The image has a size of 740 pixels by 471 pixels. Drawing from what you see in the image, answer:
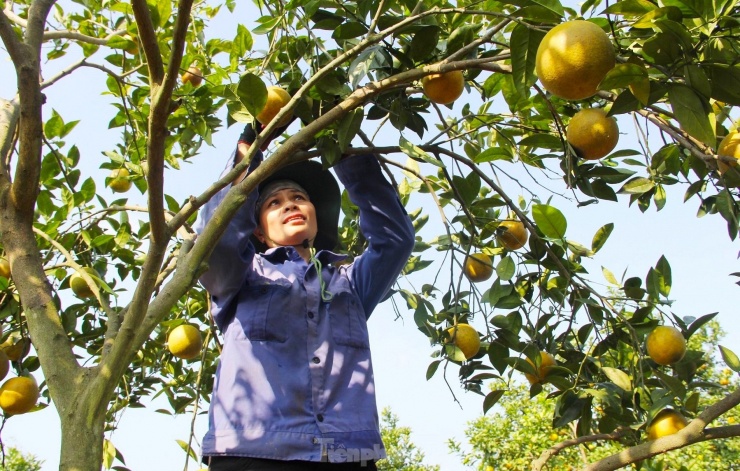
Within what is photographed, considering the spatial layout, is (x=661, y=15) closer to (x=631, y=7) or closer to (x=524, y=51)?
(x=631, y=7)

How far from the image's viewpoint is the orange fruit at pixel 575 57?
1038 mm

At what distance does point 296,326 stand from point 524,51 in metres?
0.86

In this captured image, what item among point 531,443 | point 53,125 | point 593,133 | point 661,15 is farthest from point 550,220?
point 531,443

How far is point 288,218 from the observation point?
6.11 feet

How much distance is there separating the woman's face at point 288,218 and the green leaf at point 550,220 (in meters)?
0.62

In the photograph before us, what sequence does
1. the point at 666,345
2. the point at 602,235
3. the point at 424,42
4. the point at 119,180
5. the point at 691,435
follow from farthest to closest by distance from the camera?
the point at 119,180 < the point at 602,235 < the point at 666,345 < the point at 691,435 < the point at 424,42

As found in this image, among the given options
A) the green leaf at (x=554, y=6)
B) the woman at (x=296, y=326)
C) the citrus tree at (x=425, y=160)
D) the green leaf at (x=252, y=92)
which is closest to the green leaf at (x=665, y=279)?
the citrus tree at (x=425, y=160)

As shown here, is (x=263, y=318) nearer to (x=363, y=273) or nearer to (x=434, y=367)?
(x=363, y=273)

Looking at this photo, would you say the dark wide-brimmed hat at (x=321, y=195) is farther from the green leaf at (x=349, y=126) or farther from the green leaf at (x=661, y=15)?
the green leaf at (x=661, y=15)

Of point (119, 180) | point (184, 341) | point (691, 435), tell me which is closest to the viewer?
point (691, 435)

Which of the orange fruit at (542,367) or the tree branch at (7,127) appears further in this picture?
the orange fruit at (542,367)

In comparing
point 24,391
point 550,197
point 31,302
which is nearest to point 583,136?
point 550,197

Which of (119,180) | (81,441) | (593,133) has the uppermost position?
(119,180)

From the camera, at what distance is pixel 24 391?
211 centimetres
